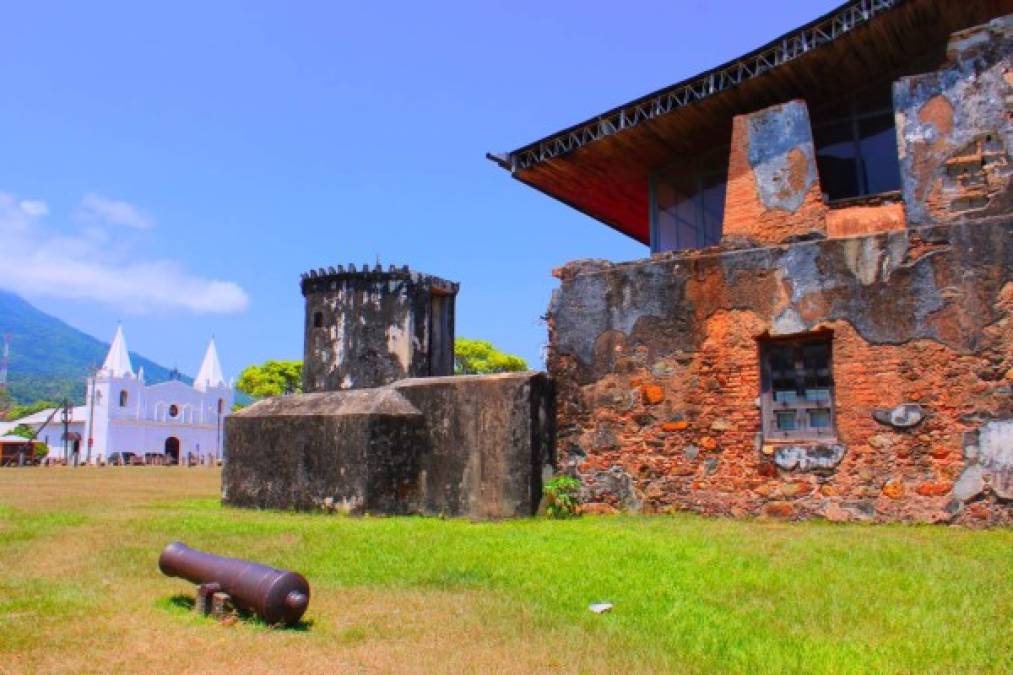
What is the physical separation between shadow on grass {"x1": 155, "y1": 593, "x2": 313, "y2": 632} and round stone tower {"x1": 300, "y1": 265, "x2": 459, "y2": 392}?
356 inches

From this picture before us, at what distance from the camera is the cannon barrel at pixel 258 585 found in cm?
482

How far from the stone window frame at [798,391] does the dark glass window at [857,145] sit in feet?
8.63

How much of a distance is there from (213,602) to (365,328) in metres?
9.86

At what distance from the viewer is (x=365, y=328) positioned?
14938mm

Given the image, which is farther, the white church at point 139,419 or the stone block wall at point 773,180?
the white church at point 139,419

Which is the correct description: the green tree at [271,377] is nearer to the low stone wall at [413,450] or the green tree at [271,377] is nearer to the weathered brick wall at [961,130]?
the low stone wall at [413,450]

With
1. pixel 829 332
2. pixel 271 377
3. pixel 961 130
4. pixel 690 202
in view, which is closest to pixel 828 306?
pixel 829 332

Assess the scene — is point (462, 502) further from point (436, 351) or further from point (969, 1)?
point (969, 1)

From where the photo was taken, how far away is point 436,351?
15758mm

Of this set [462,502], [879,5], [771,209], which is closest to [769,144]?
[771,209]

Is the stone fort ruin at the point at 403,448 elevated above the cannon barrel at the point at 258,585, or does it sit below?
above

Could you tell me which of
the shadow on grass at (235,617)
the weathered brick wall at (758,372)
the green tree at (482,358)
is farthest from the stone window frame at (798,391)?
the green tree at (482,358)

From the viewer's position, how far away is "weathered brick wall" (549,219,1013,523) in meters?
8.49

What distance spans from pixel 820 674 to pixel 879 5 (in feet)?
28.3
